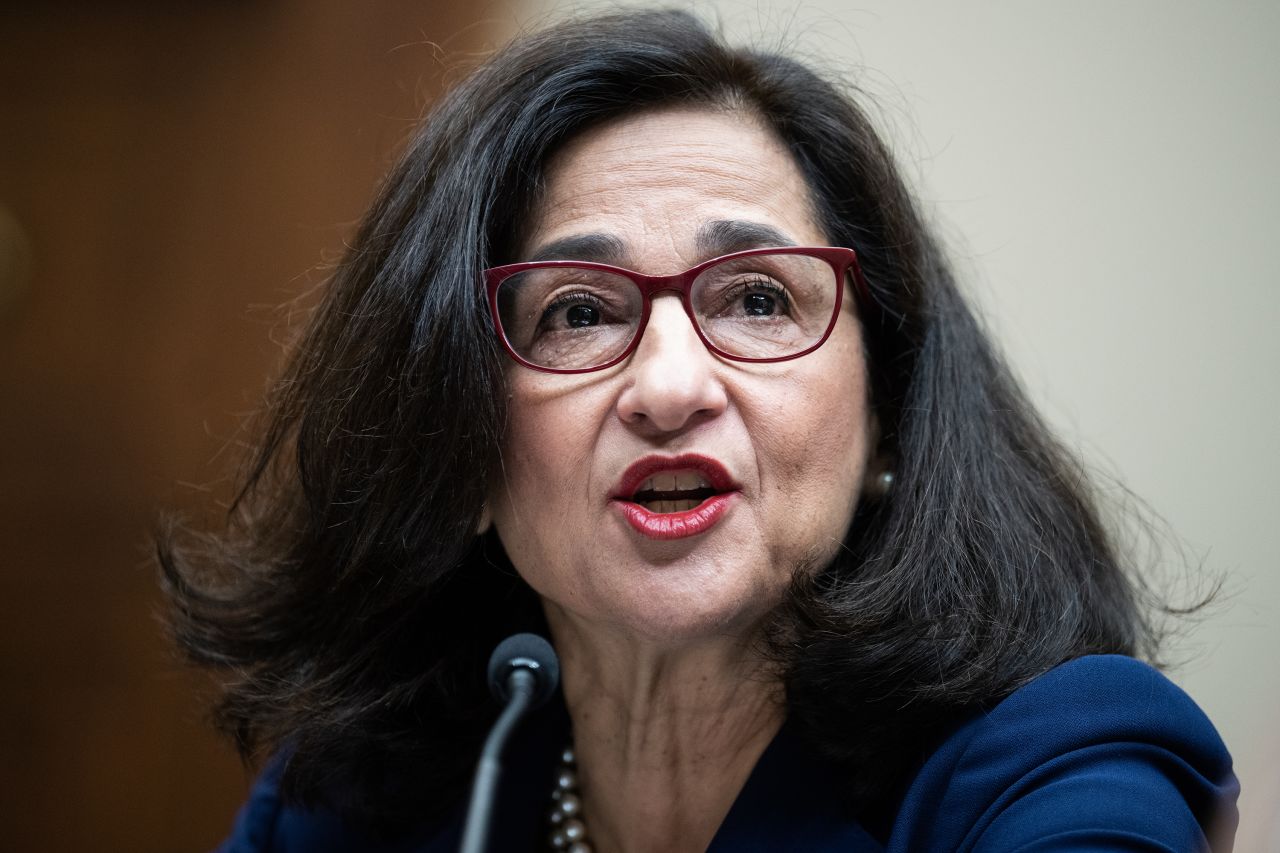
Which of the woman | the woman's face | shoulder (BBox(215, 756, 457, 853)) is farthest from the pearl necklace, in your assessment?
the woman's face

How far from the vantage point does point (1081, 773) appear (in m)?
1.10

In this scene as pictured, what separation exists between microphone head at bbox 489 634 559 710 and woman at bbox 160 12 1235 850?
0.30 feet

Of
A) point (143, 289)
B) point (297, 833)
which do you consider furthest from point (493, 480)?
point (143, 289)

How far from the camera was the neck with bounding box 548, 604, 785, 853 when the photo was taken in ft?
4.60

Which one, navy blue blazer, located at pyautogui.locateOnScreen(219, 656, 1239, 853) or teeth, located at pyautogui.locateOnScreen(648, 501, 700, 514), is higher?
teeth, located at pyautogui.locateOnScreen(648, 501, 700, 514)

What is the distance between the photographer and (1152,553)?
73.7 inches

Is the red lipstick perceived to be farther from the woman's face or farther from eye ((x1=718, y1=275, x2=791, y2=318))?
eye ((x1=718, y1=275, x2=791, y2=318))

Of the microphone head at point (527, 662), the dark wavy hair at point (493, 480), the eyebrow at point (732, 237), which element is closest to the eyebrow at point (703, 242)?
the eyebrow at point (732, 237)

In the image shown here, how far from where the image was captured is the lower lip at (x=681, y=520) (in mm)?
1246

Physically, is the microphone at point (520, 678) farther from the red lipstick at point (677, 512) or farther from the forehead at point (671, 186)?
the forehead at point (671, 186)

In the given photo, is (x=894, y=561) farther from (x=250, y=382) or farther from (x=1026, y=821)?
(x=250, y=382)

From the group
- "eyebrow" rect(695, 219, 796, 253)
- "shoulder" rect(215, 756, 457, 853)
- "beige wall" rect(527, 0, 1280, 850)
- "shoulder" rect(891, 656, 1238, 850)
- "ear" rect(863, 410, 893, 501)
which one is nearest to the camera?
"shoulder" rect(891, 656, 1238, 850)

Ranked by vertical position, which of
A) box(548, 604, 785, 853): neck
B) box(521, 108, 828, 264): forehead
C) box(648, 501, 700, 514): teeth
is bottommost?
box(548, 604, 785, 853): neck

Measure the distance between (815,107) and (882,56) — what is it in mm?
604
